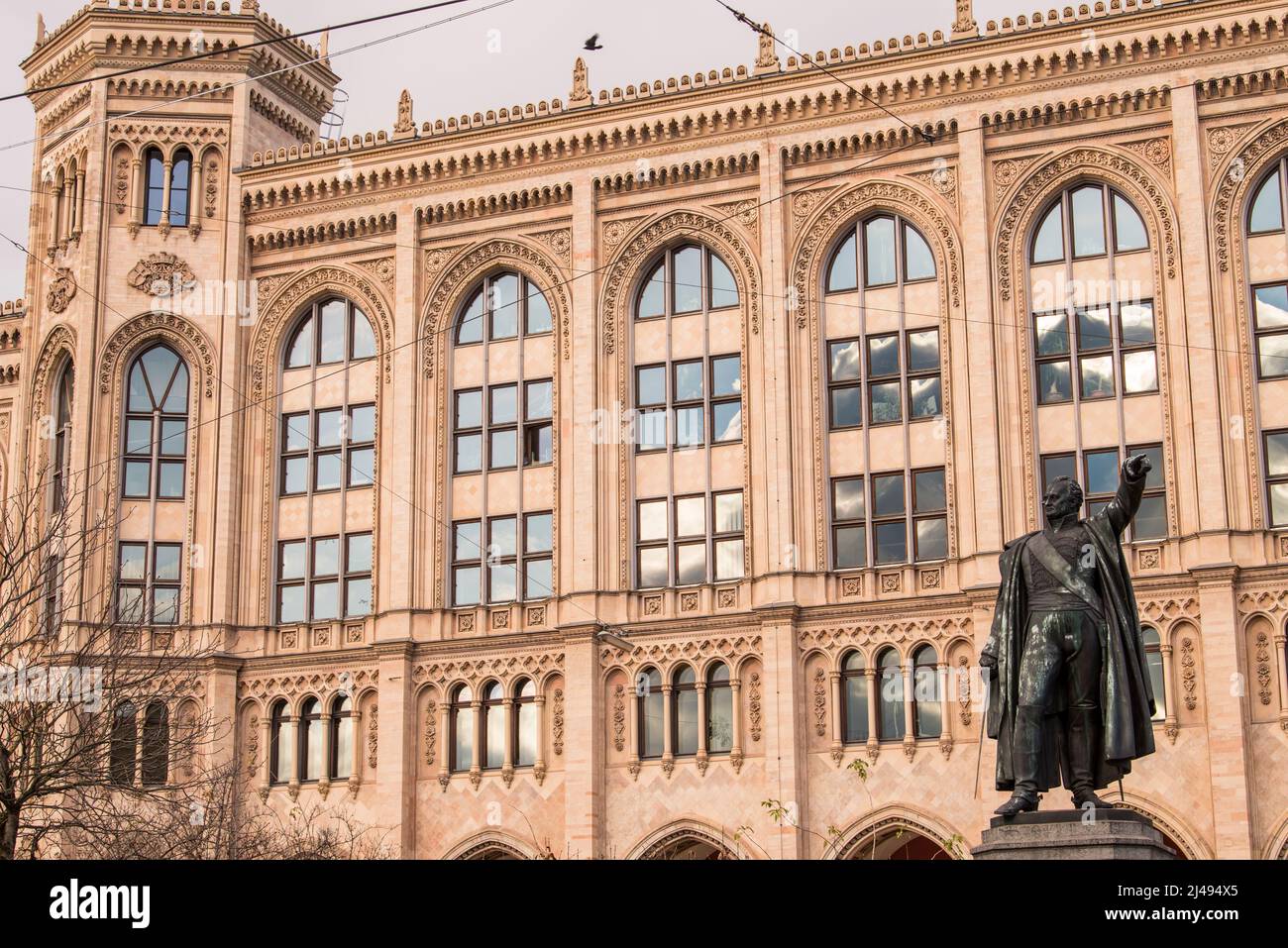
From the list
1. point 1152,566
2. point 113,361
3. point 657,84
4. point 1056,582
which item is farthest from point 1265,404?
point 113,361

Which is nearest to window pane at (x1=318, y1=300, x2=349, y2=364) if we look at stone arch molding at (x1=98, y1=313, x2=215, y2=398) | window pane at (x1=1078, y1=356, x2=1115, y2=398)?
stone arch molding at (x1=98, y1=313, x2=215, y2=398)

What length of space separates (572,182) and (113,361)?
39.2ft

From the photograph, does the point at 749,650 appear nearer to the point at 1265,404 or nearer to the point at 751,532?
the point at 751,532

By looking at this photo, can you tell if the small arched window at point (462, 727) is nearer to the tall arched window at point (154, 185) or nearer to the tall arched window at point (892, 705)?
the tall arched window at point (892, 705)

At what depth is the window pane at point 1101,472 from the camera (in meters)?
38.6

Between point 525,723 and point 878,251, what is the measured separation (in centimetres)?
1282

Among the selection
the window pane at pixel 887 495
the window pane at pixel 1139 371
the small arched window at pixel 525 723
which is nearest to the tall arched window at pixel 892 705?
the window pane at pixel 887 495

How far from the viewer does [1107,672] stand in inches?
616

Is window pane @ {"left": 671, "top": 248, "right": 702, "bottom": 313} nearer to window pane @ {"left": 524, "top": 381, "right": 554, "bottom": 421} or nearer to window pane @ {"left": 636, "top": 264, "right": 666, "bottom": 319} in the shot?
window pane @ {"left": 636, "top": 264, "right": 666, "bottom": 319}

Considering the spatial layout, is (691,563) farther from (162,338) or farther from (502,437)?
(162,338)

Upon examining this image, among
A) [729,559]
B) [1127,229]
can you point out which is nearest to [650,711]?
[729,559]

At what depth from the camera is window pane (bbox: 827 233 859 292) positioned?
41.6m

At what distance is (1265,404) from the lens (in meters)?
37.6
